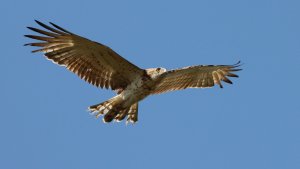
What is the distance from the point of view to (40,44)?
1596cm

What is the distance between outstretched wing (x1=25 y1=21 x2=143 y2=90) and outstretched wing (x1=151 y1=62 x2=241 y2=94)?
0.73 m

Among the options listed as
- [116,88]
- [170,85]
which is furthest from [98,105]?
[170,85]

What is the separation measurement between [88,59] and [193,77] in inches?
94.8

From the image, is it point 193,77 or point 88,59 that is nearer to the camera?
point 88,59

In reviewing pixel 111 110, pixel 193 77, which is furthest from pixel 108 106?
pixel 193 77

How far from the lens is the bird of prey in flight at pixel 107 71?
16031 mm

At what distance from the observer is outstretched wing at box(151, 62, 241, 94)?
16734 mm

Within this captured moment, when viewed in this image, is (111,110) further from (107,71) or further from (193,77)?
(193,77)

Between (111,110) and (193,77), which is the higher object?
(193,77)

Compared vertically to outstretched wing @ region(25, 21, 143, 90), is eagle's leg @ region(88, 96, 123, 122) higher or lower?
lower

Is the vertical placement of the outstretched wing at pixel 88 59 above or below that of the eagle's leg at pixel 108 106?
above

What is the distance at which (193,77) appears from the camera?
17406 mm

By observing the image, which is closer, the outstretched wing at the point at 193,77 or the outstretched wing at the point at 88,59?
the outstretched wing at the point at 88,59

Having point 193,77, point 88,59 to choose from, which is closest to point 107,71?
point 88,59
